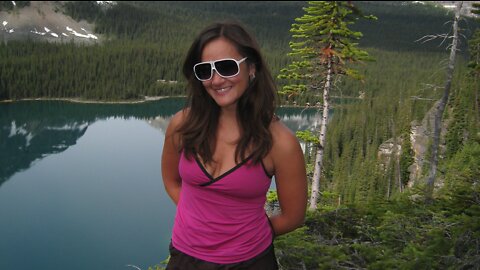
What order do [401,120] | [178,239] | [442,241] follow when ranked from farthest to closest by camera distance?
[401,120]
[442,241]
[178,239]

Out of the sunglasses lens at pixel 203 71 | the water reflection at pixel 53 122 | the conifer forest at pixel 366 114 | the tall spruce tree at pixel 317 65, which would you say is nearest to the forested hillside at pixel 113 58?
the conifer forest at pixel 366 114

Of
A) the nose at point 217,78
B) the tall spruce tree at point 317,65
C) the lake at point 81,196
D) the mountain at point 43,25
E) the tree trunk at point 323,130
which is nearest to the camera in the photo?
the nose at point 217,78

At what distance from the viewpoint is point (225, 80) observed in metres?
2.97

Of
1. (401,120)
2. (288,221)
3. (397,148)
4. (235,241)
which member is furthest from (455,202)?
(401,120)

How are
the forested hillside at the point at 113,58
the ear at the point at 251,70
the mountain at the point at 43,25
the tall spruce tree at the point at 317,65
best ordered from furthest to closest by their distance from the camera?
the mountain at the point at 43,25, the forested hillside at the point at 113,58, the tall spruce tree at the point at 317,65, the ear at the point at 251,70

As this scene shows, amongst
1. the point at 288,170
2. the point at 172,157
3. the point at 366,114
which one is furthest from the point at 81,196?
the point at 366,114

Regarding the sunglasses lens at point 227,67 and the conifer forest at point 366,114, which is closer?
the sunglasses lens at point 227,67

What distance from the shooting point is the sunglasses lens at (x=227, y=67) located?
2.92 meters

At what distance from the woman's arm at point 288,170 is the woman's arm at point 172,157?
686 mm

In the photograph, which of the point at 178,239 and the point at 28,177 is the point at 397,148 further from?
the point at 178,239

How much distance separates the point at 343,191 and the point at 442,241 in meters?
44.4

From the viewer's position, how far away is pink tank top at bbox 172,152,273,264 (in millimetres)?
2844

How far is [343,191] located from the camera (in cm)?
4747

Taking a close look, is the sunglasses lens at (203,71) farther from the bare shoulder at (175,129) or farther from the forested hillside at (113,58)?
the forested hillside at (113,58)
